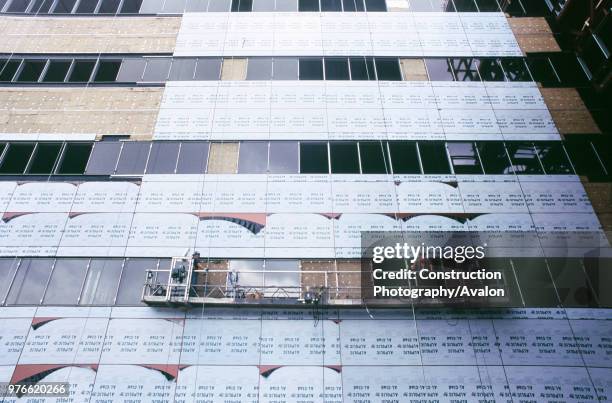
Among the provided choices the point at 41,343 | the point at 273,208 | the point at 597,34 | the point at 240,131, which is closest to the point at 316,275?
the point at 273,208

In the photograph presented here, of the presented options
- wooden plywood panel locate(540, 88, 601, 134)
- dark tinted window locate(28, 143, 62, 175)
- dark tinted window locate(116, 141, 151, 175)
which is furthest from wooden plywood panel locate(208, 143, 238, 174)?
wooden plywood panel locate(540, 88, 601, 134)

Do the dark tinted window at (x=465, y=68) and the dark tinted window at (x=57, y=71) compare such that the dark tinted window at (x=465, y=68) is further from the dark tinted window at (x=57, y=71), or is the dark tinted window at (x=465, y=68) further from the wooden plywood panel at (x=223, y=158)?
the dark tinted window at (x=57, y=71)

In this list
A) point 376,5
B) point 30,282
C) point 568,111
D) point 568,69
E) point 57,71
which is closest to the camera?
point 30,282

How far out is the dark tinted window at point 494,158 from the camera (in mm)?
18266

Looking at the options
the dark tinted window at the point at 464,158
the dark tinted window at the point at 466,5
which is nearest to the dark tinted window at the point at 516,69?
the dark tinted window at the point at 466,5

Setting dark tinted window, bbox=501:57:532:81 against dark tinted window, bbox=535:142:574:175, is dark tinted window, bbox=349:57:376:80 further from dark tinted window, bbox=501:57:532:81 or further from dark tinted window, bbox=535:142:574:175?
dark tinted window, bbox=535:142:574:175

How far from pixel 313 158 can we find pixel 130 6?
16527mm

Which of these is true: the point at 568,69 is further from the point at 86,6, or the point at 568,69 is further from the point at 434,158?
the point at 86,6

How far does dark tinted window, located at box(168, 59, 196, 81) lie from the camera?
21219 mm

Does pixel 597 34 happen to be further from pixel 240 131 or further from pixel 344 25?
pixel 240 131

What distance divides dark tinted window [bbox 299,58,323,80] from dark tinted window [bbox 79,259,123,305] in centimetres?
1355

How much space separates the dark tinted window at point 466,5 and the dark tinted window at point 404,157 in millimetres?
11622

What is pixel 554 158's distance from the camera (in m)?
18.5

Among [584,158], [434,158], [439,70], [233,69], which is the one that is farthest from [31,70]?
[584,158]
